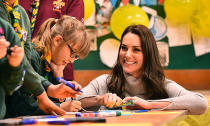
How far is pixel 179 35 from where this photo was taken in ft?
13.5

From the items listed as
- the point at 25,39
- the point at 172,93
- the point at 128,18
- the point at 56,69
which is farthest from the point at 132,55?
the point at 128,18

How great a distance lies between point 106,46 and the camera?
412 cm

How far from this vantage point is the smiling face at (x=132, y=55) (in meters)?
2.07

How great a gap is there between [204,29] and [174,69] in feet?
2.15

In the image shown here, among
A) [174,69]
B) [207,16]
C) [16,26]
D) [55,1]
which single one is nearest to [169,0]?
[207,16]

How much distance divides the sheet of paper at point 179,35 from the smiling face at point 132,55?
2.08 m

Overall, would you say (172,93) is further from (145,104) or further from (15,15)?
(15,15)

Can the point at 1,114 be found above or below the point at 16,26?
below

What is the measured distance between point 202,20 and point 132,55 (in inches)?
73.2

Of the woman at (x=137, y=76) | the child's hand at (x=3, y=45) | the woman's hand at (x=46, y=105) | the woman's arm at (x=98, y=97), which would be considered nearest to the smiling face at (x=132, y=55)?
the woman at (x=137, y=76)

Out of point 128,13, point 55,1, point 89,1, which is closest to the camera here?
point 55,1

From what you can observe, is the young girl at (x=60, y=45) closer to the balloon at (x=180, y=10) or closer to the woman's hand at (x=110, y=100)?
the woman's hand at (x=110, y=100)

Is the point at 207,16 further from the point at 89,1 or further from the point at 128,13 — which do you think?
the point at 89,1

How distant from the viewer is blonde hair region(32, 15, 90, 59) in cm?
167
